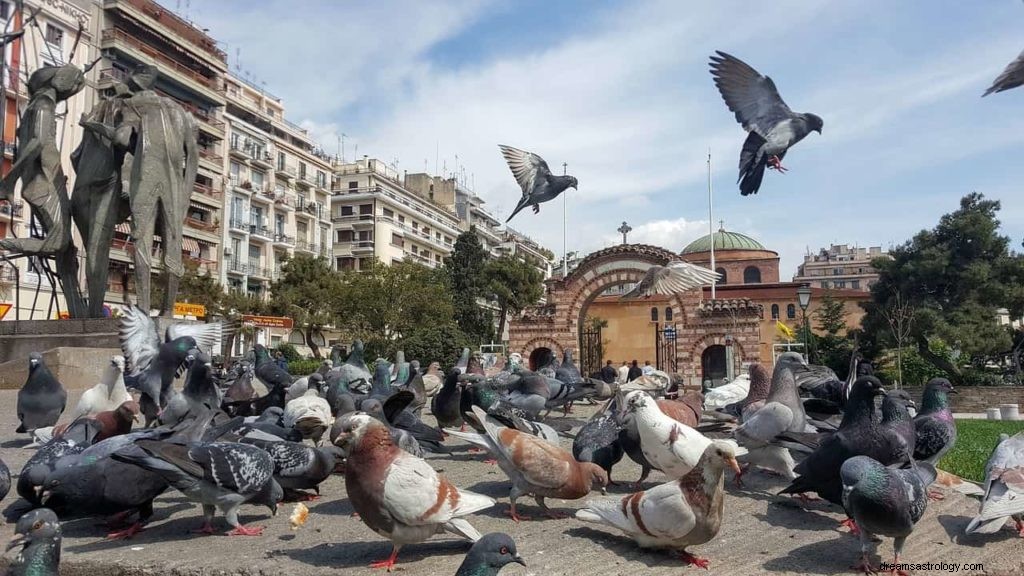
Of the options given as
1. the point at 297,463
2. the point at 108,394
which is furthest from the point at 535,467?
the point at 108,394

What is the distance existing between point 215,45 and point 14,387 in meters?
41.3

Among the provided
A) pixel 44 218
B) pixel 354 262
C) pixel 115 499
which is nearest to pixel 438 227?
pixel 354 262

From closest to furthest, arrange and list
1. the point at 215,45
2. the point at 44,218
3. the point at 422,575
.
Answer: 1. the point at 422,575
2. the point at 44,218
3. the point at 215,45

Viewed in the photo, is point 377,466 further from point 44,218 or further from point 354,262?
point 354,262

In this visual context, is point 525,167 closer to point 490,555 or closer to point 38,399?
point 38,399

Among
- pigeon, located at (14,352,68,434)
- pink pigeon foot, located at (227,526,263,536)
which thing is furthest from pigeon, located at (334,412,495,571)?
pigeon, located at (14,352,68,434)

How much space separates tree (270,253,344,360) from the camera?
3925cm

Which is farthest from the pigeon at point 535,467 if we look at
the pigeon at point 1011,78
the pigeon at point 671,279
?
the pigeon at point 671,279

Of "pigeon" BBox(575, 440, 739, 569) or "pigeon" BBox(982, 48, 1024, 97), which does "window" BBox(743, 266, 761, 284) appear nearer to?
"pigeon" BBox(982, 48, 1024, 97)

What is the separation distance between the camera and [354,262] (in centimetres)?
6216

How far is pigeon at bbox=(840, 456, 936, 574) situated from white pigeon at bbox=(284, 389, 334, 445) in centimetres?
484

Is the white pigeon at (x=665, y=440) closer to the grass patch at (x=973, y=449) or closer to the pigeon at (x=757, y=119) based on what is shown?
the grass patch at (x=973, y=449)

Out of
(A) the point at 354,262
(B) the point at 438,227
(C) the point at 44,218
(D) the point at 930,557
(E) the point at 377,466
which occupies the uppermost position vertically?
(B) the point at 438,227

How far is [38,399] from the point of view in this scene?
793cm
